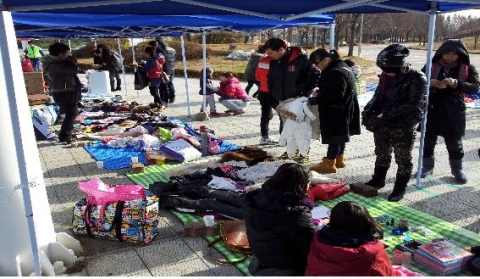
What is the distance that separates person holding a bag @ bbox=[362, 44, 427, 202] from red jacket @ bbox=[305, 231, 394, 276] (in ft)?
7.78

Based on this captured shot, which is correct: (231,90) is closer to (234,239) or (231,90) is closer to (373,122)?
(373,122)

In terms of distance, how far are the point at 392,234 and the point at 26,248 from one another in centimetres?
307

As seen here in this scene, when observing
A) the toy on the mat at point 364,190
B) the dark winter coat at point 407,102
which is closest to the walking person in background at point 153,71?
the toy on the mat at point 364,190

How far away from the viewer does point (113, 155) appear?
22.6ft

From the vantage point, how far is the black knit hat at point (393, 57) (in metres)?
4.42

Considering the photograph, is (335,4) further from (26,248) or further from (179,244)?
(26,248)

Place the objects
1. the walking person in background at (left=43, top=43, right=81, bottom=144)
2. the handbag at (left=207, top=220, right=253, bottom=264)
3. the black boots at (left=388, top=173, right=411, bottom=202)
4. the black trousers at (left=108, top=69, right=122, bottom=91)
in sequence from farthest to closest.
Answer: the black trousers at (left=108, top=69, right=122, bottom=91)
the walking person in background at (left=43, top=43, right=81, bottom=144)
the black boots at (left=388, top=173, right=411, bottom=202)
the handbag at (left=207, top=220, right=253, bottom=264)

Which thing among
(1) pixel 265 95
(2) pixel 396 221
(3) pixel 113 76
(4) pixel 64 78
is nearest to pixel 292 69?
(1) pixel 265 95

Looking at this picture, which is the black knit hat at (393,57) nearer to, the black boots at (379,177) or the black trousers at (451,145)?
the black boots at (379,177)

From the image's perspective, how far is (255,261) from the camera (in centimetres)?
321

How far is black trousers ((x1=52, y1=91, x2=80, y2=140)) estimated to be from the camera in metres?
7.58

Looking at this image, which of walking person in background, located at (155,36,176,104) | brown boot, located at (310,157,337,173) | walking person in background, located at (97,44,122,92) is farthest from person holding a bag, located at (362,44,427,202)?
walking person in background, located at (97,44,122,92)

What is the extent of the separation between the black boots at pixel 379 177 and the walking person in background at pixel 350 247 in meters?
2.70

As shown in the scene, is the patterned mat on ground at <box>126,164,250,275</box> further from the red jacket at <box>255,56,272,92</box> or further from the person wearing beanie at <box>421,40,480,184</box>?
the person wearing beanie at <box>421,40,480,184</box>
